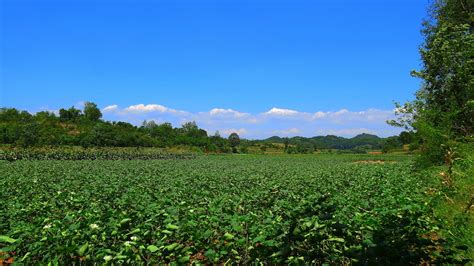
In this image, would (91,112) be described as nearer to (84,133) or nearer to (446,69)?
(84,133)

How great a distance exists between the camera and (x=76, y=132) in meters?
92.4

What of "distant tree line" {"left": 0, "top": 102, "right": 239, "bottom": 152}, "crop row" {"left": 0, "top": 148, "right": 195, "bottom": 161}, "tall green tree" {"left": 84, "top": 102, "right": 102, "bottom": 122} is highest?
"tall green tree" {"left": 84, "top": 102, "right": 102, "bottom": 122}

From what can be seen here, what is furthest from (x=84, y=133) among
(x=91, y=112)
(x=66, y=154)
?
(x=91, y=112)

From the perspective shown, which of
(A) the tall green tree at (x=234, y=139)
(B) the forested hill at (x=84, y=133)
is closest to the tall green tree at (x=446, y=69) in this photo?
(B) the forested hill at (x=84, y=133)

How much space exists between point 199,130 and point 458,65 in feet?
466

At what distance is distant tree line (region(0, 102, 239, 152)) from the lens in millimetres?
65438

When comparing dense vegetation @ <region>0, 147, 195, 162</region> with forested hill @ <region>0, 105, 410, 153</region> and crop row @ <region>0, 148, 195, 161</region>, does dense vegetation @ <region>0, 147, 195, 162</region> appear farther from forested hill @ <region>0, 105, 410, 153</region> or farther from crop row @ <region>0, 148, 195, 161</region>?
forested hill @ <region>0, 105, 410, 153</region>

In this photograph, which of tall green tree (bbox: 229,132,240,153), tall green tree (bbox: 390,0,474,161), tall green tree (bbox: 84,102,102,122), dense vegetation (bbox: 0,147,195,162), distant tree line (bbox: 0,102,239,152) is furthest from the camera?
Result: tall green tree (bbox: 229,132,240,153)

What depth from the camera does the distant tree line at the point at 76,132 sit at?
6544 centimetres

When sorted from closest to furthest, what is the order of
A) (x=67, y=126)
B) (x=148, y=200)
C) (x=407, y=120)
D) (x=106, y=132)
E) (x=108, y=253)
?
1. (x=108, y=253)
2. (x=148, y=200)
3. (x=407, y=120)
4. (x=106, y=132)
5. (x=67, y=126)

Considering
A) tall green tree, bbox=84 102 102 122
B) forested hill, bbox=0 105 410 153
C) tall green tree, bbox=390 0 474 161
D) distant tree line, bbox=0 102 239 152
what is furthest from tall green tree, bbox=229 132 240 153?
tall green tree, bbox=390 0 474 161

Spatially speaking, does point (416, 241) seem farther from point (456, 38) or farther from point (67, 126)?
point (67, 126)

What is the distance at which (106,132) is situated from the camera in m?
79.1

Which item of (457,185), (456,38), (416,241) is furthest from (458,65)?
(416,241)
